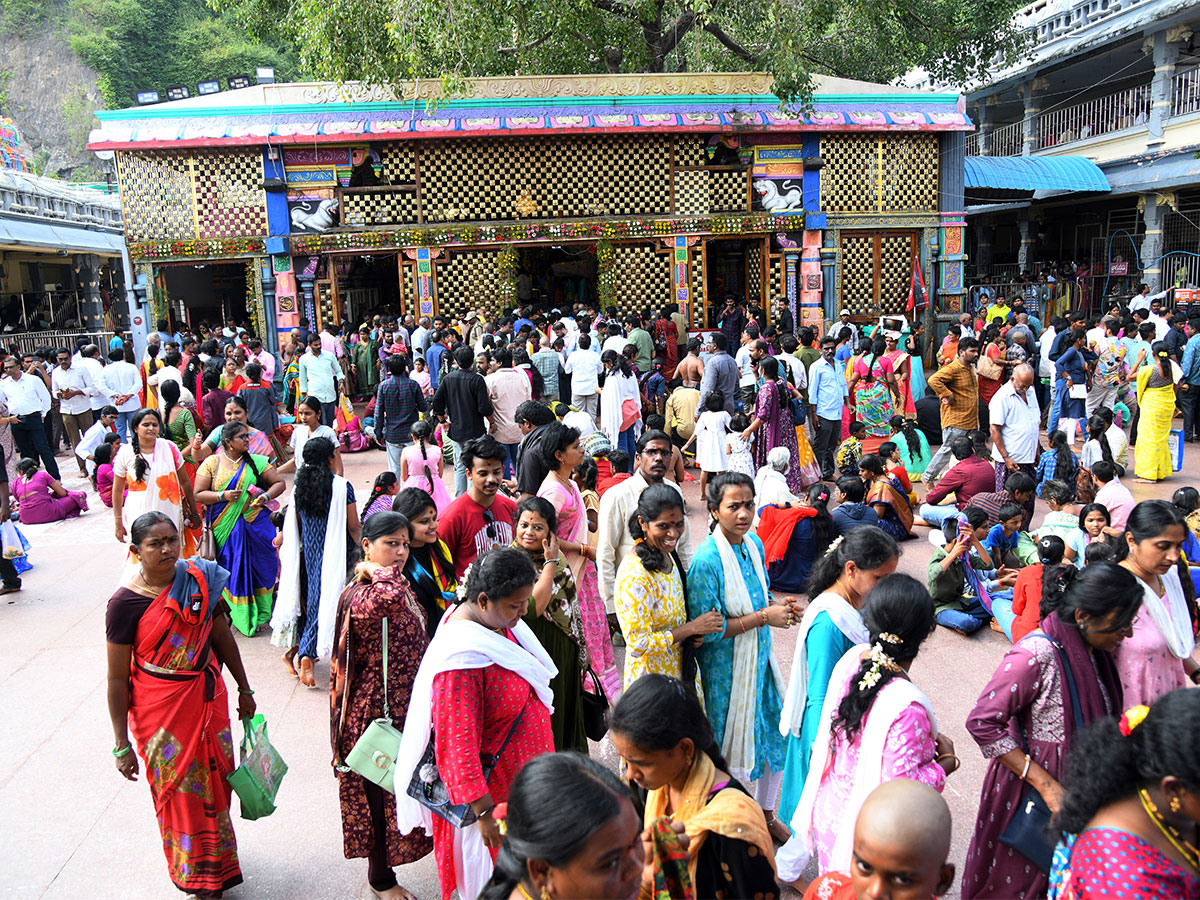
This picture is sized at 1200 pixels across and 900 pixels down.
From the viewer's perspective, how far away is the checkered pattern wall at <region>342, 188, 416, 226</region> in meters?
15.1

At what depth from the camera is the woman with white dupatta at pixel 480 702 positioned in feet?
9.45

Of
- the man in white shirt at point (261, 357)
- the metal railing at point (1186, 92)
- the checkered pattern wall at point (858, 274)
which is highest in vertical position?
the metal railing at point (1186, 92)

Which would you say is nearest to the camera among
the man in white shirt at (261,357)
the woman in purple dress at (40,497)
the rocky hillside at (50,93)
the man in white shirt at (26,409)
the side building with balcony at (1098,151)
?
the woman in purple dress at (40,497)

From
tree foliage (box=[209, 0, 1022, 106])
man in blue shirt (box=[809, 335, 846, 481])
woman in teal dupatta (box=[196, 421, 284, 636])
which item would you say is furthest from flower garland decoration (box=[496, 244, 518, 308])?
woman in teal dupatta (box=[196, 421, 284, 636])

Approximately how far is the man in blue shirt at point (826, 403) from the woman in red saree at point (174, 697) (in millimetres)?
6889

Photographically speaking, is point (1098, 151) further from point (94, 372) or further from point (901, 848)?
point (901, 848)

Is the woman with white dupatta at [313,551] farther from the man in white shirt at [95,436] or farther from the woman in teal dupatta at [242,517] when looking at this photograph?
the man in white shirt at [95,436]

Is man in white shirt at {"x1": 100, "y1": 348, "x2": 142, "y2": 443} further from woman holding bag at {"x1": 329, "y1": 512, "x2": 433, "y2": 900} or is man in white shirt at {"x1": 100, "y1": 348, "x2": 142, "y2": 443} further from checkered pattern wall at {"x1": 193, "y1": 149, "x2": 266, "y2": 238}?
woman holding bag at {"x1": 329, "y1": 512, "x2": 433, "y2": 900}

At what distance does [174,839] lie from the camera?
356 cm

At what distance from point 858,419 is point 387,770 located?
23.4 feet

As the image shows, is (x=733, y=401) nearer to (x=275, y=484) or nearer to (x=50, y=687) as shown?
(x=275, y=484)

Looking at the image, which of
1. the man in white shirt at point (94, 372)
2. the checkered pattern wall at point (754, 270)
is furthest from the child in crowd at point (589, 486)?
the checkered pattern wall at point (754, 270)

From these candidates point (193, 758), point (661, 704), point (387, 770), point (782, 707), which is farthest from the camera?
point (782, 707)

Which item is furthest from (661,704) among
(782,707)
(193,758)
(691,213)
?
(691,213)
